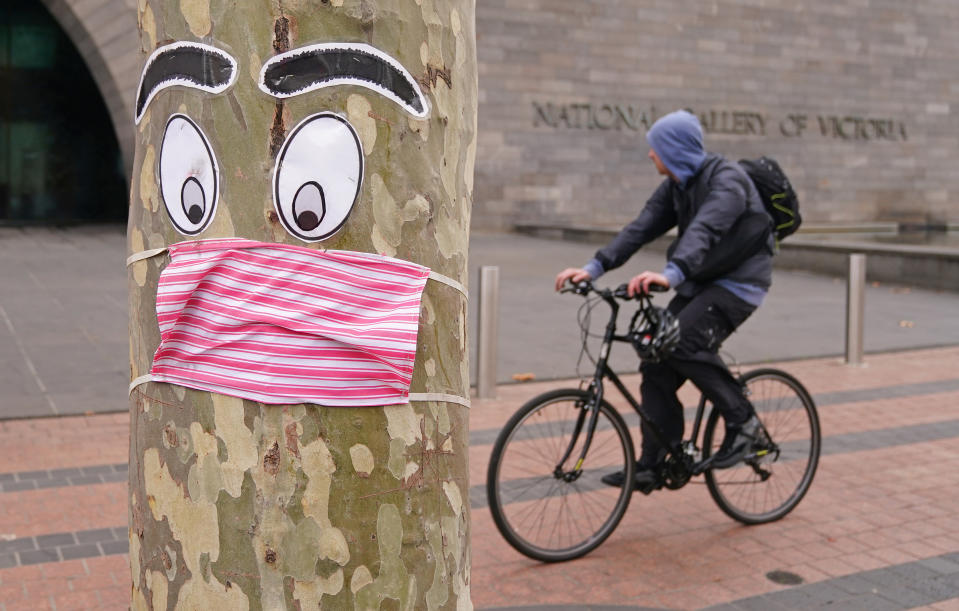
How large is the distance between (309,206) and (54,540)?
335cm

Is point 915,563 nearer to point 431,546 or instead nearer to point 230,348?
point 431,546

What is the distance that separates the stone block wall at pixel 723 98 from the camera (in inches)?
882

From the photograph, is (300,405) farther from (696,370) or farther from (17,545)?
(17,545)

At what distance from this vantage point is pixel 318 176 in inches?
72.4

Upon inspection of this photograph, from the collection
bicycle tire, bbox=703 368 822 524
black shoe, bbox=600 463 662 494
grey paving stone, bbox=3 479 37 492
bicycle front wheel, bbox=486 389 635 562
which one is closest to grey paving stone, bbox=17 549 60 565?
grey paving stone, bbox=3 479 37 492

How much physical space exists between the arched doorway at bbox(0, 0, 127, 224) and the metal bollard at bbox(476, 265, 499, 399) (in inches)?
634

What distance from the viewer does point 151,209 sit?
196 centimetres

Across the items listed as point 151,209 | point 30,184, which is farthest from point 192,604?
point 30,184

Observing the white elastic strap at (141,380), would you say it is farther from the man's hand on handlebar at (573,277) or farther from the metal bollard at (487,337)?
the metal bollard at (487,337)

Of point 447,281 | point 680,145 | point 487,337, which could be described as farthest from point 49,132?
point 447,281

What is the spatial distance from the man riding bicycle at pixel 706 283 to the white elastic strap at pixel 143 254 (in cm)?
273

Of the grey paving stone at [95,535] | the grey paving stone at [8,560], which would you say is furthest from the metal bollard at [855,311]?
the grey paving stone at [8,560]

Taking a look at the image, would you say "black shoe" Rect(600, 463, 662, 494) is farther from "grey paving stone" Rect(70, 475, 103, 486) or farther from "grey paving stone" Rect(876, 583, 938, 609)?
"grey paving stone" Rect(70, 475, 103, 486)

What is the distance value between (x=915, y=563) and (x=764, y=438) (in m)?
0.81
